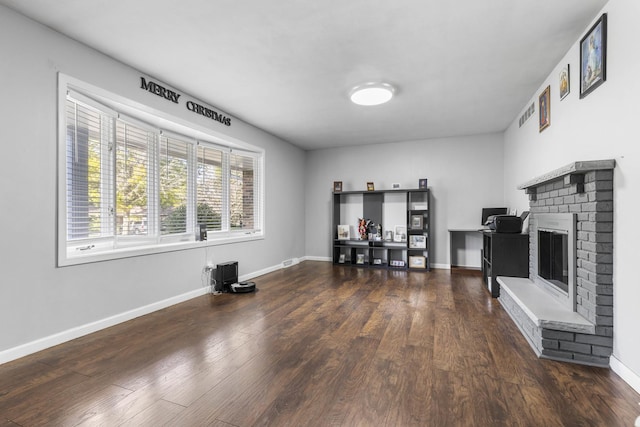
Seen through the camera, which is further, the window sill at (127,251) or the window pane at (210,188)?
the window pane at (210,188)

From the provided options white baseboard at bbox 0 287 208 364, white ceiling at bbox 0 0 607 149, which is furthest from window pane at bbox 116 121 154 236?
white baseboard at bbox 0 287 208 364

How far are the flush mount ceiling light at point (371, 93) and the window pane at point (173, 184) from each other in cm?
235

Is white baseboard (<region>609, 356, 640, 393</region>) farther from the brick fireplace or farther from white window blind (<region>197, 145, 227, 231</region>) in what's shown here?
white window blind (<region>197, 145, 227, 231</region>)

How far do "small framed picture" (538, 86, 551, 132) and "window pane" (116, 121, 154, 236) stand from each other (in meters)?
4.54

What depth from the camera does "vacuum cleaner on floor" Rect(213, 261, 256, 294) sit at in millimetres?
4066

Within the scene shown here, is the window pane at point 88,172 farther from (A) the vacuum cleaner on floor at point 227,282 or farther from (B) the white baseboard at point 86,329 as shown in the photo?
(A) the vacuum cleaner on floor at point 227,282

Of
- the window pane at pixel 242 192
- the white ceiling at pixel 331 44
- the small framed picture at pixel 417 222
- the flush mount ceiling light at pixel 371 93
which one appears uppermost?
the white ceiling at pixel 331 44

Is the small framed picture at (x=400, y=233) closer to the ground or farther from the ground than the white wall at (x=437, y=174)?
closer to the ground

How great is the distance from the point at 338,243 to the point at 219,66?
4310 mm

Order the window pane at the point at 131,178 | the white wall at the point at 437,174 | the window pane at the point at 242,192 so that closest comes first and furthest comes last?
the window pane at the point at 131,178 → the window pane at the point at 242,192 → the white wall at the point at 437,174

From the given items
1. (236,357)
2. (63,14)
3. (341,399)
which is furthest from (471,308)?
(63,14)

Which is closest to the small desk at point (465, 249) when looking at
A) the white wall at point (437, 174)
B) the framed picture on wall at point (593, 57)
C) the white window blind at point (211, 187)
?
the white wall at point (437, 174)

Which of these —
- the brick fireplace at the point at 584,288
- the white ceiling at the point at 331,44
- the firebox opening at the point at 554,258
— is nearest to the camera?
the brick fireplace at the point at 584,288

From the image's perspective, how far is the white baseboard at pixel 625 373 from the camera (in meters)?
1.79
